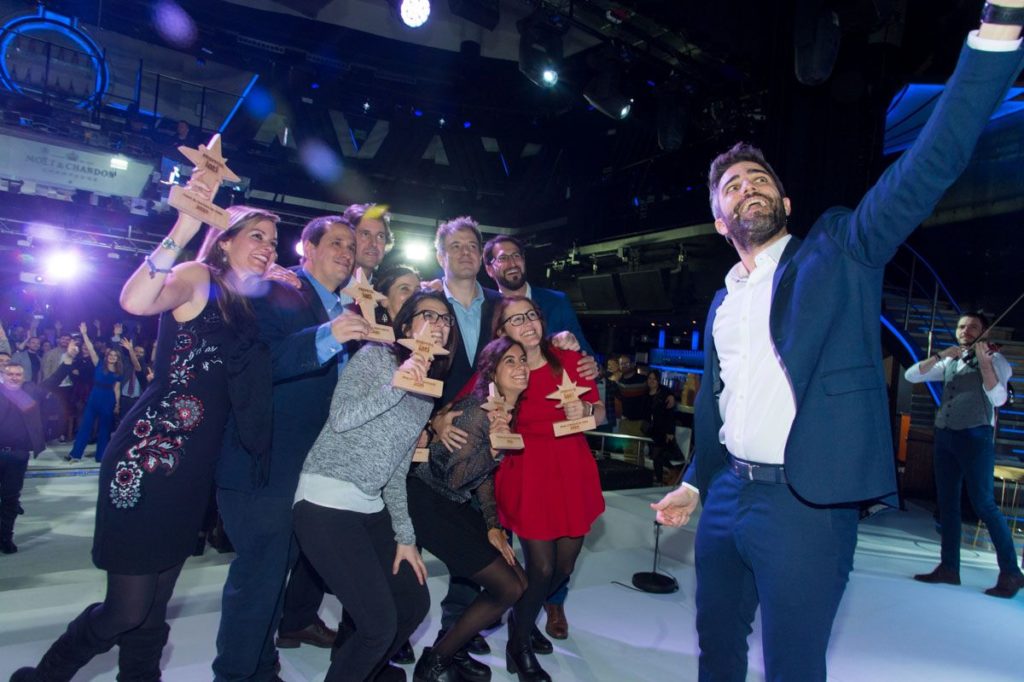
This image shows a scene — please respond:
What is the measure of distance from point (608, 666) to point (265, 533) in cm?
182

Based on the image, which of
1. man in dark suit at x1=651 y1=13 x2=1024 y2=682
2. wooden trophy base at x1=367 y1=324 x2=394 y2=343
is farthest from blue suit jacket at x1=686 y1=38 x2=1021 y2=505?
wooden trophy base at x1=367 y1=324 x2=394 y2=343

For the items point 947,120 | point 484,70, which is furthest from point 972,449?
point 484,70

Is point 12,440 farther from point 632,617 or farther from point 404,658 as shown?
point 632,617

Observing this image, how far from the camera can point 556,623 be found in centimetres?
333

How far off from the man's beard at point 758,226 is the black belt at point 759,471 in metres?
0.59

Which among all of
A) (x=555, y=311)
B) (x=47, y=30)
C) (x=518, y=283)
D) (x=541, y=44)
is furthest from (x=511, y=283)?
(x=47, y=30)

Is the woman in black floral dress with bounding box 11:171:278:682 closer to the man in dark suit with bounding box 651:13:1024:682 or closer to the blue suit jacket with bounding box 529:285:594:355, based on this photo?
the man in dark suit with bounding box 651:13:1024:682

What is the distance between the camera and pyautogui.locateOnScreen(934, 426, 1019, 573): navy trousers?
434 centimetres

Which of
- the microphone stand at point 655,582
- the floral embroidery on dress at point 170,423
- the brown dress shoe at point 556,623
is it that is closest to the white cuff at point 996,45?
the floral embroidery on dress at point 170,423

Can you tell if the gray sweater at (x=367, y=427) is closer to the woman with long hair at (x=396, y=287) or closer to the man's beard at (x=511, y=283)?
the woman with long hair at (x=396, y=287)

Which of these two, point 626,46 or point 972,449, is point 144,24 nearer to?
point 626,46

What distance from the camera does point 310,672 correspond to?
110 inches

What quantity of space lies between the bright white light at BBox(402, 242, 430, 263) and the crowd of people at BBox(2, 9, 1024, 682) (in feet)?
25.4

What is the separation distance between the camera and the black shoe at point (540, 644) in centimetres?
Answer: 309
